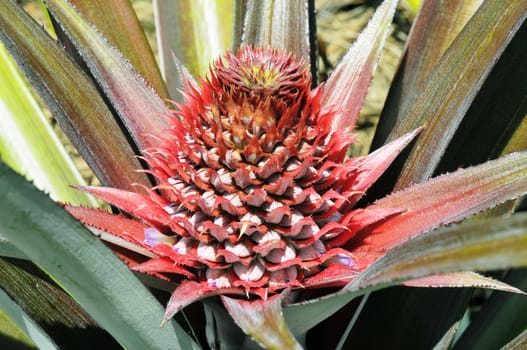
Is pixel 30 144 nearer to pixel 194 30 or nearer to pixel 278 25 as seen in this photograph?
pixel 194 30

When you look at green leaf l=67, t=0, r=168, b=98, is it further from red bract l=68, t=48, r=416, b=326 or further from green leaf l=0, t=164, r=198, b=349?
green leaf l=0, t=164, r=198, b=349

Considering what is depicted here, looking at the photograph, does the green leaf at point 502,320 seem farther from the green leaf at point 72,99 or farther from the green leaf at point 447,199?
the green leaf at point 72,99

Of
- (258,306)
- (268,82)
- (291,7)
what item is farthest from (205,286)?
(291,7)

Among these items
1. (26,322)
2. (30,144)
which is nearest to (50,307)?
(26,322)

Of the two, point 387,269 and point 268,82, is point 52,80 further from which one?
point 387,269

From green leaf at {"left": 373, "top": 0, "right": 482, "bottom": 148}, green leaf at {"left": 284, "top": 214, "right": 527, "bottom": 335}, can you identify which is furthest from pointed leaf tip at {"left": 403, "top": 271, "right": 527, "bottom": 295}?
green leaf at {"left": 373, "top": 0, "right": 482, "bottom": 148}
